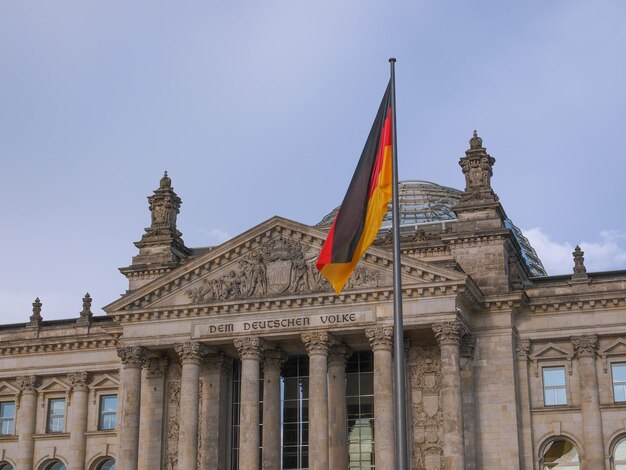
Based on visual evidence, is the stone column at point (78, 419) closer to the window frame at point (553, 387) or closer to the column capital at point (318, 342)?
the column capital at point (318, 342)

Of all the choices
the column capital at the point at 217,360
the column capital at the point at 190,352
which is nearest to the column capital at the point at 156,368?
the column capital at the point at 217,360

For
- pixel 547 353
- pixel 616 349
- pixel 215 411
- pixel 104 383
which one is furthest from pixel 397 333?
pixel 104 383

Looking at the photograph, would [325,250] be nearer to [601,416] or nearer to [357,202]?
[357,202]

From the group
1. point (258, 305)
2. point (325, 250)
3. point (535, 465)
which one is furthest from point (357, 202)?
point (535, 465)

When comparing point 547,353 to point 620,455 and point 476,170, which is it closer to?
point 620,455

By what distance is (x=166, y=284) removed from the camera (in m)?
50.5

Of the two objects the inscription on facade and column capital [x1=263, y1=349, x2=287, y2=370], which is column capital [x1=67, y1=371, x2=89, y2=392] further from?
column capital [x1=263, y1=349, x2=287, y2=370]

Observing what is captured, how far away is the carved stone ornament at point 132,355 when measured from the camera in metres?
50.3

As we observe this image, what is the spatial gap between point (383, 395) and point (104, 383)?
19.3m

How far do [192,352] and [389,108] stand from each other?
24387 millimetres

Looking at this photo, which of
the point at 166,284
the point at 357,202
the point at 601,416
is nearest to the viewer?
the point at 357,202

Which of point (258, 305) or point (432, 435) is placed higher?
point (258, 305)

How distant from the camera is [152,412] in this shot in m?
52.4

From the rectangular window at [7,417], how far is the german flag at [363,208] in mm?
37552
